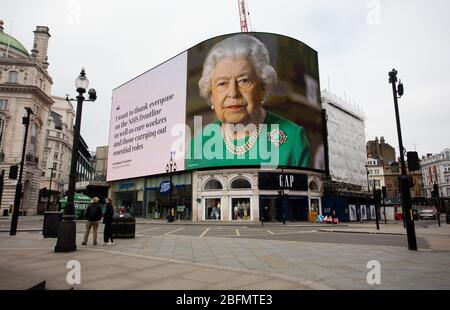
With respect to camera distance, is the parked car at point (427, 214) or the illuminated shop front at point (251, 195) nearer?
the illuminated shop front at point (251, 195)

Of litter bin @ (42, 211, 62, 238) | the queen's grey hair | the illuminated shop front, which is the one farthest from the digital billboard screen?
litter bin @ (42, 211, 62, 238)

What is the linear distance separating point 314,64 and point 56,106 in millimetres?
78818

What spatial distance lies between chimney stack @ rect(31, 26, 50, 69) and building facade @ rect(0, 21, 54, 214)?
3.06 m

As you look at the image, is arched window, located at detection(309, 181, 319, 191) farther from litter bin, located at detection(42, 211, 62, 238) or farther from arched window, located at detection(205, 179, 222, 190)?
litter bin, located at detection(42, 211, 62, 238)

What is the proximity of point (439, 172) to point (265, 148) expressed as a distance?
84.1 meters

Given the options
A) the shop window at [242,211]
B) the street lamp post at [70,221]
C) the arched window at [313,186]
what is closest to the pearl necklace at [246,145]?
the shop window at [242,211]

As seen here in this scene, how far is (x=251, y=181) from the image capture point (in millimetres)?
39531

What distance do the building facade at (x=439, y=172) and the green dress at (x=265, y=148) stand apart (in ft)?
249

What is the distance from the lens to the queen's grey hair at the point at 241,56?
133 ft

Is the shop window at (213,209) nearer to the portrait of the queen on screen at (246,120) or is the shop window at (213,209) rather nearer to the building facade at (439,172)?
the portrait of the queen on screen at (246,120)

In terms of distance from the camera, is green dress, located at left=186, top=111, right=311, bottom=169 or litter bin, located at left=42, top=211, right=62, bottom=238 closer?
litter bin, located at left=42, top=211, right=62, bottom=238

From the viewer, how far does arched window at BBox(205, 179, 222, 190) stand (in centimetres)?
4188
